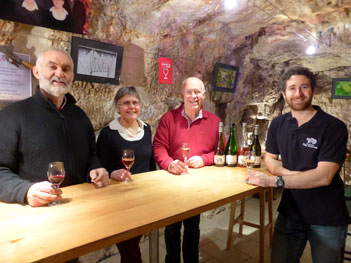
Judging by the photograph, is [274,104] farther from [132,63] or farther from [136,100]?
[136,100]

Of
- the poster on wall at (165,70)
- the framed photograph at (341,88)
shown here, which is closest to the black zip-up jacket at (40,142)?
the poster on wall at (165,70)

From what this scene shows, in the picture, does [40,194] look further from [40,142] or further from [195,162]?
[195,162]

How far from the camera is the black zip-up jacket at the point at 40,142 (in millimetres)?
1262

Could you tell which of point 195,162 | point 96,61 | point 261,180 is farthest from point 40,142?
point 261,180

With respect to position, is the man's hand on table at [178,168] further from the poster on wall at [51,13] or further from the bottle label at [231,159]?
the poster on wall at [51,13]

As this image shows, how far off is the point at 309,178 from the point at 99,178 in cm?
116

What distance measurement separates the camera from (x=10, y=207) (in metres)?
1.05

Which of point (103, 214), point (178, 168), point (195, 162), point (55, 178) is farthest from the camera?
point (195, 162)

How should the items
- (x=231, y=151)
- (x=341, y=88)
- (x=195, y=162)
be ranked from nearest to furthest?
(x=195, y=162), (x=231, y=151), (x=341, y=88)

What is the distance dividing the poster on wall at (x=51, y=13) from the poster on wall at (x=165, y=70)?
2.96ft

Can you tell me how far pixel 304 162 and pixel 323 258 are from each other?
56 cm

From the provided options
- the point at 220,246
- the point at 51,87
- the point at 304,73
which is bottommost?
the point at 220,246

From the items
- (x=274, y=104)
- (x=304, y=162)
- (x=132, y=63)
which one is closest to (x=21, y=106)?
(x=132, y=63)

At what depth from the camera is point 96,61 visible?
7.27ft
